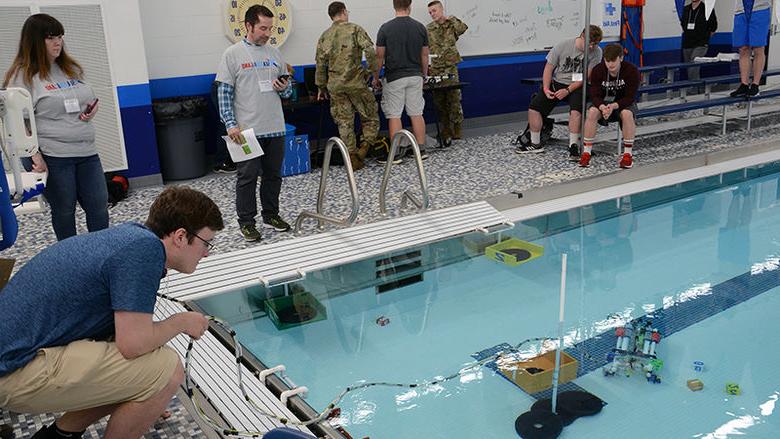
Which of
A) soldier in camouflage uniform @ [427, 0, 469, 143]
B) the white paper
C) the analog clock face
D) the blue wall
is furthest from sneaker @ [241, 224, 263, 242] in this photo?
soldier in camouflage uniform @ [427, 0, 469, 143]

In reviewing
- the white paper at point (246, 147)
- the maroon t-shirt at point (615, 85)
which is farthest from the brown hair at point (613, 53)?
the white paper at point (246, 147)

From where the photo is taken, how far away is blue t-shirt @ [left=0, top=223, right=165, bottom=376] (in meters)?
1.94

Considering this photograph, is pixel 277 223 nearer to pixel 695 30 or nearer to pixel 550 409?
pixel 550 409

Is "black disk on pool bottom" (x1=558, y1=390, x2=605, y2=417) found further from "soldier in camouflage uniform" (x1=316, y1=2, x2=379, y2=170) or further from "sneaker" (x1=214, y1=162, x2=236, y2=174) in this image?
"sneaker" (x1=214, y1=162, x2=236, y2=174)

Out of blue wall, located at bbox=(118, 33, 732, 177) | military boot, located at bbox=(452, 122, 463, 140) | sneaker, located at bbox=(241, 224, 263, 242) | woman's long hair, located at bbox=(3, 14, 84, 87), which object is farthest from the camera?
military boot, located at bbox=(452, 122, 463, 140)

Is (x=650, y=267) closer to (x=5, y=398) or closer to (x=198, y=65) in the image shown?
(x=5, y=398)

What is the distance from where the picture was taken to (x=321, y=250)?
14.1ft

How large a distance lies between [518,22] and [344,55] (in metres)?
3.23

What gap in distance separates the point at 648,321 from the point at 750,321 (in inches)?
20.7

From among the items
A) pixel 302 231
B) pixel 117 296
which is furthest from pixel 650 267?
pixel 117 296

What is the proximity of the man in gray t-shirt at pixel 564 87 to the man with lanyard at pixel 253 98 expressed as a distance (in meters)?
3.36

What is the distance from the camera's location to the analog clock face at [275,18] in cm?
679

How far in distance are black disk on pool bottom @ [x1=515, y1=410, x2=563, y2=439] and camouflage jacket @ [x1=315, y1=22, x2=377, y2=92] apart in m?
4.27

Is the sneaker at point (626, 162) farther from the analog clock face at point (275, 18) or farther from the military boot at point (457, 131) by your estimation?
the analog clock face at point (275, 18)
